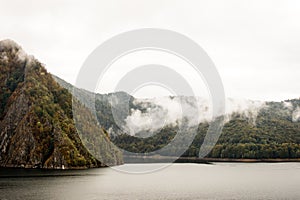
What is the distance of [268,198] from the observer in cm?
9531

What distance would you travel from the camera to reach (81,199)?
93.2 meters

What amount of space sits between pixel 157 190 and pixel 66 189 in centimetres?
2676

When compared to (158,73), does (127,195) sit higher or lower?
lower

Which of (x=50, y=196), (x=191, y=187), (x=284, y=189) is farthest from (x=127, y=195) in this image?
(x=284, y=189)

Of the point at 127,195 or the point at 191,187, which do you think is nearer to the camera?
the point at 127,195

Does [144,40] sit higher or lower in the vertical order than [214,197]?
higher

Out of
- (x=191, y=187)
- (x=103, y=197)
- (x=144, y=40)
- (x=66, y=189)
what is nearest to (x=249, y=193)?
(x=191, y=187)

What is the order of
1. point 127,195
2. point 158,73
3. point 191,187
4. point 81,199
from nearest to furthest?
point 81,199 → point 127,195 → point 191,187 → point 158,73

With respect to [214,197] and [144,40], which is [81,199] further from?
[144,40]

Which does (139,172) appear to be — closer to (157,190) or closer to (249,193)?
(157,190)

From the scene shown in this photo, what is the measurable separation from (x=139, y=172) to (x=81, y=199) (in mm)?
103809

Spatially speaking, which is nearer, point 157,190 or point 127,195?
point 127,195

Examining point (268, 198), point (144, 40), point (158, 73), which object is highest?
point (144, 40)

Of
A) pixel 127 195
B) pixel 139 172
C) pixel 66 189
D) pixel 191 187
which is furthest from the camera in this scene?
pixel 139 172
